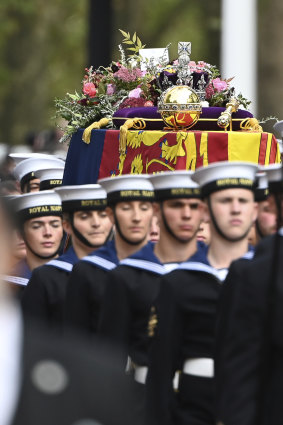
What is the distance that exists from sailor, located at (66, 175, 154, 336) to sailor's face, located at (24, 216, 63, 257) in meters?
1.30

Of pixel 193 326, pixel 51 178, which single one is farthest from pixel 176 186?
pixel 51 178

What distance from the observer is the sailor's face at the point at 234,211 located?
682 cm

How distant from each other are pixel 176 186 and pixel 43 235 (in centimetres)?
230

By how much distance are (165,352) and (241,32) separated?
11344 mm

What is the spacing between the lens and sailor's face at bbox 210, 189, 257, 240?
682 centimetres

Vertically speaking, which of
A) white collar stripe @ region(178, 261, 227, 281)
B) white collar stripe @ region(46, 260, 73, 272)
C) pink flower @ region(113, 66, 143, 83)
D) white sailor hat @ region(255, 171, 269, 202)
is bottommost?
white collar stripe @ region(178, 261, 227, 281)

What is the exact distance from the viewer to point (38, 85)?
4269 centimetres

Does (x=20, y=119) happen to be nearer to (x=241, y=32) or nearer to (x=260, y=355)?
(x=241, y=32)

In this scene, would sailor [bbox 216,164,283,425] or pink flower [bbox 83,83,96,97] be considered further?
pink flower [bbox 83,83,96,97]

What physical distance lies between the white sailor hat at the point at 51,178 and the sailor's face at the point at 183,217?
3.65 metres

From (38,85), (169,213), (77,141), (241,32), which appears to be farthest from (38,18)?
(169,213)

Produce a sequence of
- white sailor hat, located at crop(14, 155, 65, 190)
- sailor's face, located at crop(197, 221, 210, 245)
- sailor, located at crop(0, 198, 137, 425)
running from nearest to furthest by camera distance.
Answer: sailor, located at crop(0, 198, 137, 425), sailor's face, located at crop(197, 221, 210, 245), white sailor hat, located at crop(14, 155, 65, 190)

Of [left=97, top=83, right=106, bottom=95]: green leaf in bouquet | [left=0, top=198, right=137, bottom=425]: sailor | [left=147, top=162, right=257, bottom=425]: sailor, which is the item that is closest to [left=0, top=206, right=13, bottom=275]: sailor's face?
[left=0, top=198, right=137, bottom=425]: sailor

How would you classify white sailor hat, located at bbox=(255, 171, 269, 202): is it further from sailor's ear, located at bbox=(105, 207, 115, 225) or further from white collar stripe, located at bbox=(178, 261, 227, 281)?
sailor's ear, located at bbox=(105, 207, 115, 225)
